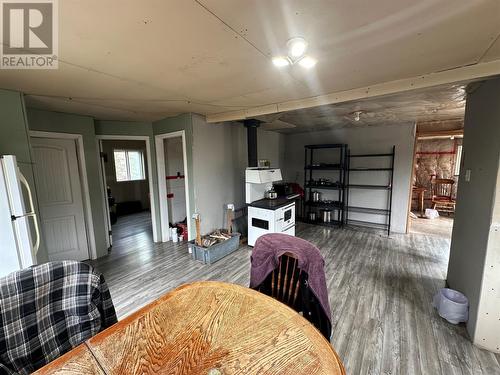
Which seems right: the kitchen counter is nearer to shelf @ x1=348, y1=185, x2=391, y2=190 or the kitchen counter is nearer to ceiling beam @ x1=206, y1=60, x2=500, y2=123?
ceiling beam @ x1=206, y1=60, x2=500, y2=123

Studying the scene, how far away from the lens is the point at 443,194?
6.20 meters

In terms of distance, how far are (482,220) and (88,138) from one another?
4867 mm

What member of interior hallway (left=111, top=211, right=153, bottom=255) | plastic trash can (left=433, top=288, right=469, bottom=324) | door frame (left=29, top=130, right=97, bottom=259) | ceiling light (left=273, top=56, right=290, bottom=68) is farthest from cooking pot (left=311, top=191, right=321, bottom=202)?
door frame (left=29, top=130, right=97, bottom=259)

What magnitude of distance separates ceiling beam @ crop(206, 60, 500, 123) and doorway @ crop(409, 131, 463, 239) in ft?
14.9

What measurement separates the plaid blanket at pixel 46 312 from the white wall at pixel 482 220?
2814mm

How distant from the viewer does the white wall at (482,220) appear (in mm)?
1677

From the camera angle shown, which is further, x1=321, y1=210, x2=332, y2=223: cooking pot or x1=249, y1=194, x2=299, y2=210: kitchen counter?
x1=321, y1=210, x2=332, y2=223: cooking pot

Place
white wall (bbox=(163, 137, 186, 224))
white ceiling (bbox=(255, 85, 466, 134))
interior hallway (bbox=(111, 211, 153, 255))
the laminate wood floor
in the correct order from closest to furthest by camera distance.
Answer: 1. the laminate wood floor
2. white ceiling (bbox=(255, 85, 466, 134))
3. interior hallway (bbox=(111, 211, 153, 255))
4. white wall (bbox=(163, 137, 186, 224))

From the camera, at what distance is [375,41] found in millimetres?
1339

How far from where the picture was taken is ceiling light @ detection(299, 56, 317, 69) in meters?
1.54

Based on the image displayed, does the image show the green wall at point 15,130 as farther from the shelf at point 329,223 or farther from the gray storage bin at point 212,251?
the shelf at point 329,223

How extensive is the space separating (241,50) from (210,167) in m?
2.35

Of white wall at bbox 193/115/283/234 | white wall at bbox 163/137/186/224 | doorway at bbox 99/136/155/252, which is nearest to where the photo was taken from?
white wall at bbox 193/115/283/234

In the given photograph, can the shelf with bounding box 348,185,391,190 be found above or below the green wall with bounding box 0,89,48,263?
below
